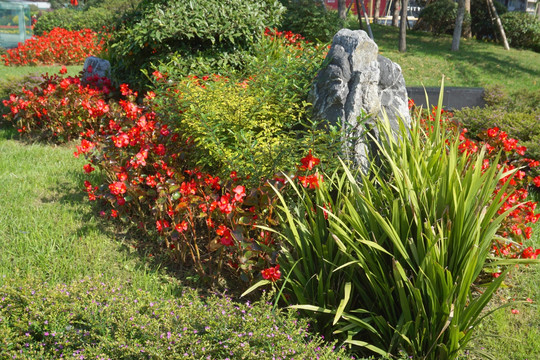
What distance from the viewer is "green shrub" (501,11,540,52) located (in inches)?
697

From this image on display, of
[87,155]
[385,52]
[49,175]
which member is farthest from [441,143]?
[385,52]

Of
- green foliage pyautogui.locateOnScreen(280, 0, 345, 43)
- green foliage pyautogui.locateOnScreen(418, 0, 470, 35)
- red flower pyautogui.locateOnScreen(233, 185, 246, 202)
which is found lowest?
red flower pyautogui.locateOnScreen(233, 185, 246, 202)

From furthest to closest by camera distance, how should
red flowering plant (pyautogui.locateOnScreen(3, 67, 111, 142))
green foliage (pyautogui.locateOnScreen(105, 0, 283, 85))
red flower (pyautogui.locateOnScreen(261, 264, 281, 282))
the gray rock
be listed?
the gray rock → green foliage (pyautogui.locateOnScreen(105, 0, 283, 85)) → red flowering plant (pyautogui.locateOnScreen(3, 67, 111, 142)) → red flower (pyautogui.locateOnScreen(261, 264, 281, 282))

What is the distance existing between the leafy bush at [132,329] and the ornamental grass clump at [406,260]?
32 cm

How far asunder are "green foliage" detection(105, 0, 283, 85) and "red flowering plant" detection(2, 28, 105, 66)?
6.01 meters

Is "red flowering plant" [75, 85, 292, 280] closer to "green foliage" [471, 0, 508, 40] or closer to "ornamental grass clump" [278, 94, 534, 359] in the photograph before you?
"ornamental grass clump" [278, 94, 534, 359]

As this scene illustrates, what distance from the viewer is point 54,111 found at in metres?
5.62

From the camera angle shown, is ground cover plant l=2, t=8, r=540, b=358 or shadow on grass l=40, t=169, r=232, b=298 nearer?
ground cover plant l=2, t=8, r=540, b=358

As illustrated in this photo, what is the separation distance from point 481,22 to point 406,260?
63.3 feet

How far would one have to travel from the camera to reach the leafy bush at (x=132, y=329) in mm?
2197

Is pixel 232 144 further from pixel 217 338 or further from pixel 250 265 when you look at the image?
pixel 217 338

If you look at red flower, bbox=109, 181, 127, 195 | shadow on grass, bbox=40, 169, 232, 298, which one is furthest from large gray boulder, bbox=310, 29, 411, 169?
red flower, bbox=109, 181, 127, 195

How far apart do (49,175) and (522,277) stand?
426cm

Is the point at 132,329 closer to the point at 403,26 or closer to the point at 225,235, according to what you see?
the point at 225,235
